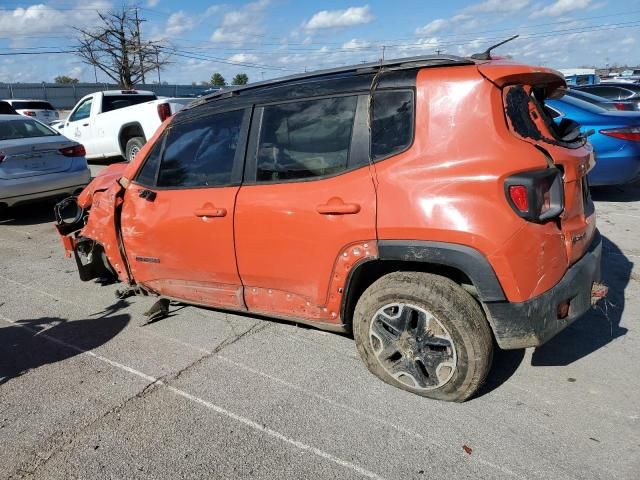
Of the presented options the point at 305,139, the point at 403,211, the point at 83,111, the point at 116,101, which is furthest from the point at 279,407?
the point at 83,111

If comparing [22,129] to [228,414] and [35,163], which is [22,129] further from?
[228,414]

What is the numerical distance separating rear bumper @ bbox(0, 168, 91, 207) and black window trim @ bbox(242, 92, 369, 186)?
5.22m

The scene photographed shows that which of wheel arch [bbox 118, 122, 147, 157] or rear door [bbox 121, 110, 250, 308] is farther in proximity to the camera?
wheel arch [bbox 118, 122, 147, 157]

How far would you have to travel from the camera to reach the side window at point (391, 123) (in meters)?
2.61

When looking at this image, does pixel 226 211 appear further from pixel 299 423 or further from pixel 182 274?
pixel 299 423

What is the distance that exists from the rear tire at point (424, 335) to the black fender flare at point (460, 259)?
0.15 metres

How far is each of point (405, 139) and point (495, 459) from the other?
1.66m

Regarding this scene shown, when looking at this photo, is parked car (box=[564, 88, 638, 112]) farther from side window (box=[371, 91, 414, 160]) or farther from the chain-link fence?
the chain-link fence

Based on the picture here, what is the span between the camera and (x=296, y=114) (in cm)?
300

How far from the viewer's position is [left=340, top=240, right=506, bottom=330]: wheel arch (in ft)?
7.89

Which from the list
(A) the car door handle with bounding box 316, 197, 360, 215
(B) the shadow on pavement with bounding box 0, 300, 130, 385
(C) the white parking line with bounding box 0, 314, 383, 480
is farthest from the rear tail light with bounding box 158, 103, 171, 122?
(A) the car door handle with bounding box 316, 197, 360, 215

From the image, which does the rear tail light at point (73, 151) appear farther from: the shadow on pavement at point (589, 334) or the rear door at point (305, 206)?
the shadow on pavement at point (589, 334)

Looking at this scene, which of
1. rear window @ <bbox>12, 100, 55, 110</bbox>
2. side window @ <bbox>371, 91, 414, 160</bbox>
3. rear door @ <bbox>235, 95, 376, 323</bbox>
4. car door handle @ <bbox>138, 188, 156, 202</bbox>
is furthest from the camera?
rear window @ <bbox>12, 100, 55, 110</bbox>

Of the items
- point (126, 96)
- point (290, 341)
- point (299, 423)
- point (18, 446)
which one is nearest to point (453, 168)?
point (299, 423)
